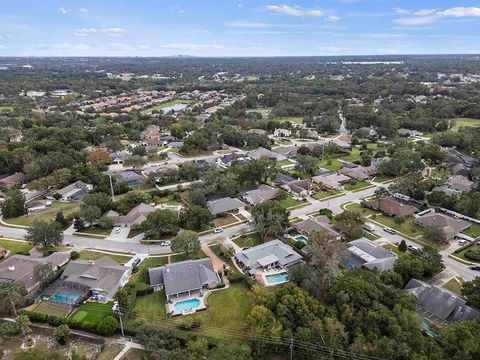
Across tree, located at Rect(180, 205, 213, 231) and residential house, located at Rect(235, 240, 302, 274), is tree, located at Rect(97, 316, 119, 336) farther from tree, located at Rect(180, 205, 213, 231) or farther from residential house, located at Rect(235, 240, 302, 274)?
tree, located at Rect(180, 205, 213, 231)

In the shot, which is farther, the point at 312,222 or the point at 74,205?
the point at 74,205

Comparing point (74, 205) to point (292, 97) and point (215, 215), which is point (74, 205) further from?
point (292, 97)

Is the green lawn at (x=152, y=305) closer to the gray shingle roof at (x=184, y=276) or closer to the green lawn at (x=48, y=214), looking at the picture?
the gray shingle roof at (x=184, y=276)

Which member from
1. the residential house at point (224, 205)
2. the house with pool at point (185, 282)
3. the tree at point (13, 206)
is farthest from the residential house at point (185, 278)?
the tree at point (13, 206)

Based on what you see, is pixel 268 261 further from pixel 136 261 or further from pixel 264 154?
pixel 264 154

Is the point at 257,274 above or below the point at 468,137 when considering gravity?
below

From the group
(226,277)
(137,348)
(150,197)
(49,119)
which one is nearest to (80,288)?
(137,348)
